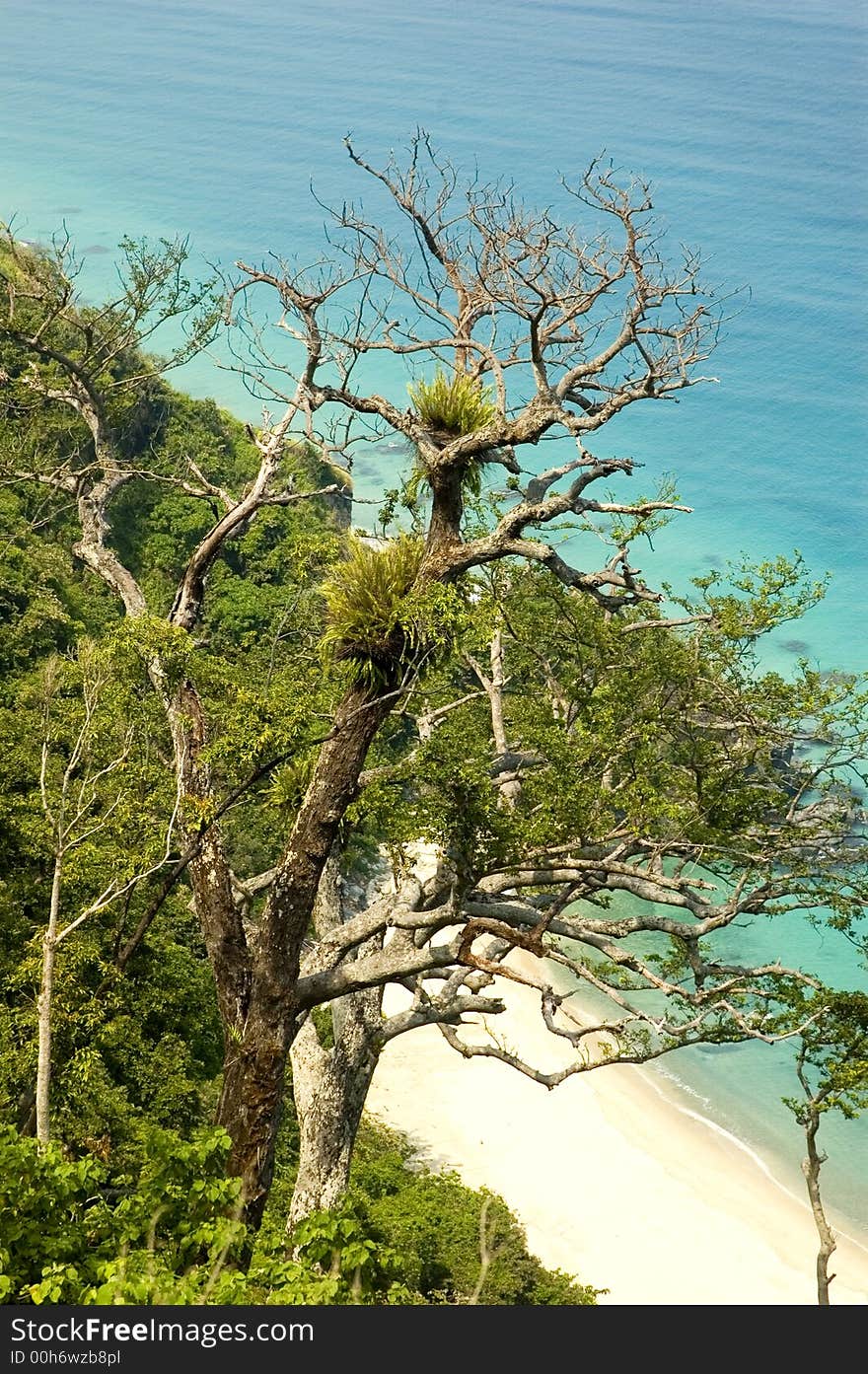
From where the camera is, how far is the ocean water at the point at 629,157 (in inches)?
1939

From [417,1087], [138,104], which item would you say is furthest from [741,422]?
[138,104]


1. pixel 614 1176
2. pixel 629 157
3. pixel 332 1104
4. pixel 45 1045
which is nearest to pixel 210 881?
pixel 45 1045

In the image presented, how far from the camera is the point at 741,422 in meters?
57.8

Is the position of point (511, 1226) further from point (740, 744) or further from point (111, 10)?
point (111, 10)

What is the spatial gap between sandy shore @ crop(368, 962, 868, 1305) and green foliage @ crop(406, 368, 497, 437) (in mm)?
13641

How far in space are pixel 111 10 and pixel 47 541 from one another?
131424mm

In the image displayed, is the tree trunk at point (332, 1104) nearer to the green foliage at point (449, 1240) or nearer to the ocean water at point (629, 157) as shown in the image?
the green foliage at point (449, 1240)

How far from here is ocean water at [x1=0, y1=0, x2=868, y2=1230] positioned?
49250 millimetres

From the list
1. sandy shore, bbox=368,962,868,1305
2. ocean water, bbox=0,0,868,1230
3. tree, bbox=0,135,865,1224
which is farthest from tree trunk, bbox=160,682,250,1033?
ocean water, bbox=0,0,868,1230

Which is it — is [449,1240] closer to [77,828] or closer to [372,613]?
[77,828]

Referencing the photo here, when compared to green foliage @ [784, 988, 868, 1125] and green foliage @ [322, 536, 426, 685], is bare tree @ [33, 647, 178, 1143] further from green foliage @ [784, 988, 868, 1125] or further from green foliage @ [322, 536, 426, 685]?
green foliage @ [784, 988, 868, 1125]

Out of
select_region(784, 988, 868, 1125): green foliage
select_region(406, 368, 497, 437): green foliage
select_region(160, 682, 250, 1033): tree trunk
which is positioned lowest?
select_region(784, 988, 868, 1125): green foliage

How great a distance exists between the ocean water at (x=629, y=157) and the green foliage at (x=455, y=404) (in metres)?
17.1

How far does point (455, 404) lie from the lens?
39.6 feet
